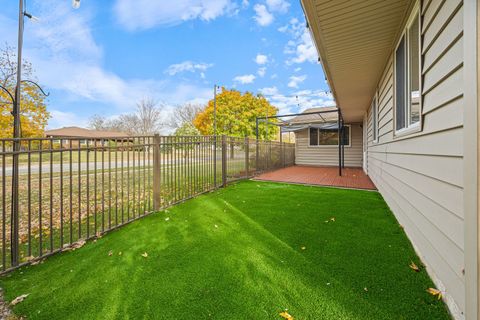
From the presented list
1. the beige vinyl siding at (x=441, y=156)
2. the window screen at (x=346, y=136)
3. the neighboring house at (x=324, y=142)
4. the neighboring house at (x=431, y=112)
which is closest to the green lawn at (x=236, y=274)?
the beige vinyl siding at (x=441, y=156)

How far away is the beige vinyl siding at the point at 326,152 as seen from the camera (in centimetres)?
1159

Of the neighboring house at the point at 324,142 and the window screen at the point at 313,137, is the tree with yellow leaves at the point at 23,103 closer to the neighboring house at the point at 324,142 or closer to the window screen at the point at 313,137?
the neighboring house at the point at 324,142

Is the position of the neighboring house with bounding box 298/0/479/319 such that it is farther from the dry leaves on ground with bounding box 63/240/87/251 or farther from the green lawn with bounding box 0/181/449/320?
the dry leaves on ground with bounding box 63/240/87/251

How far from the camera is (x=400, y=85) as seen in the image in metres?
3.18

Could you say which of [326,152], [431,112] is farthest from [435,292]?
[326,152]

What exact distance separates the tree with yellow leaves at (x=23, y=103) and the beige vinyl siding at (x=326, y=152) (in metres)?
14.8

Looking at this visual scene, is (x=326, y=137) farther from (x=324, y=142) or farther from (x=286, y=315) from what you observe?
(x=286, y=315)

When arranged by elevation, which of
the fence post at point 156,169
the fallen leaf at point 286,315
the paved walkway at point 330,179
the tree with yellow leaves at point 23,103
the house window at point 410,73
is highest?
the tree with yellow leaves at point 23,103

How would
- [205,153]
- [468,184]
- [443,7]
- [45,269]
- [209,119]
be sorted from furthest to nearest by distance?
[209,119]
[205,153]
[45,269]
[443,7]
[468,184]

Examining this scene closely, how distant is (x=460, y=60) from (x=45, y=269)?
12.7ft

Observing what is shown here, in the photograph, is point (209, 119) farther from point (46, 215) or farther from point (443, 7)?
point (443, 7)

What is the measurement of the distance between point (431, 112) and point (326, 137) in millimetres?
11088

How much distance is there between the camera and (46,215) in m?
4.09

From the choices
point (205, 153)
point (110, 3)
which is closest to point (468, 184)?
point (205, 153)
